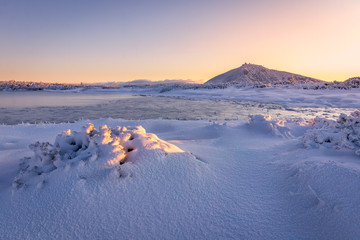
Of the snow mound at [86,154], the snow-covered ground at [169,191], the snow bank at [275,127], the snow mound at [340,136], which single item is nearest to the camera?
the snow-covered ground at [169,191]

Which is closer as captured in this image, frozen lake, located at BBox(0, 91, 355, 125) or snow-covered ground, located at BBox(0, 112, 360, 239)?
snow-covered ground, located at BBox(0, 112, 360, 239)

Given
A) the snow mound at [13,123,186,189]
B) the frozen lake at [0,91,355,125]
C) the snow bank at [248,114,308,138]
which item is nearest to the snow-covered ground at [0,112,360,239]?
the snow mound at [13,123,186,189]

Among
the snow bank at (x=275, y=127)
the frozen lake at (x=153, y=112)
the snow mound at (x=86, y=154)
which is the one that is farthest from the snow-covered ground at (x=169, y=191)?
the frozen lake at (x=153, y=112)

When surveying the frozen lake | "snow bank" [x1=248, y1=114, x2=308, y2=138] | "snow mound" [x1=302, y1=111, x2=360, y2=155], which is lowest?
the frozen lake

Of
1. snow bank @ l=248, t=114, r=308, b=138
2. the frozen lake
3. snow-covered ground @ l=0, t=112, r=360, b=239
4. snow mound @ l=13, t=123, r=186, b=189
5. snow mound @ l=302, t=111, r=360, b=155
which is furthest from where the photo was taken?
the frozen lake

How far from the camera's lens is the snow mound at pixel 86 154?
6.63ft

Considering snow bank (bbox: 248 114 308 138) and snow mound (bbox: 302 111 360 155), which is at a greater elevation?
snow mound (bbox: 302 111 360 155)

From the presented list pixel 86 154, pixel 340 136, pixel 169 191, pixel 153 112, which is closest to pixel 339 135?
pixel 340 136

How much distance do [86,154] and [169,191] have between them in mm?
939

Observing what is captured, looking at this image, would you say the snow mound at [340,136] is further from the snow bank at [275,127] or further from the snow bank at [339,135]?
the snow bank at [275,127]

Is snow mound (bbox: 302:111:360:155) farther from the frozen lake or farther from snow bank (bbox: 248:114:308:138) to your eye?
the frozen lake

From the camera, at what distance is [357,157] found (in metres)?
2.38

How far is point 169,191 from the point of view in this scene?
197 centimetres

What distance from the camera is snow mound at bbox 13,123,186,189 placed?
2021 mm
